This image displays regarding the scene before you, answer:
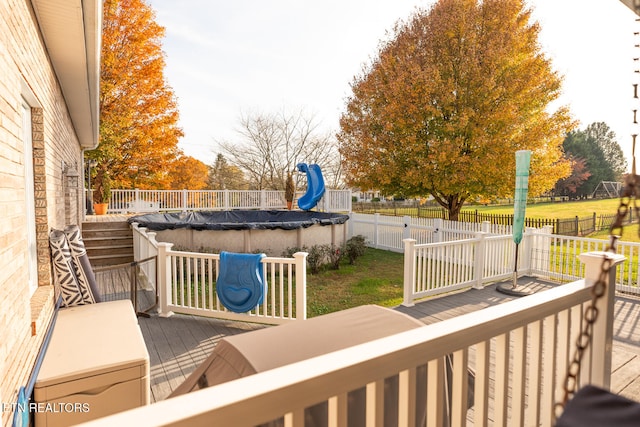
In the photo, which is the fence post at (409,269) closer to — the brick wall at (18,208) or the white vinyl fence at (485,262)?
the white vinyl fence at (485,262)

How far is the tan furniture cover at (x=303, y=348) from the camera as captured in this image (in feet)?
4.89

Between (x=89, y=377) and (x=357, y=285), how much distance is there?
618 cm

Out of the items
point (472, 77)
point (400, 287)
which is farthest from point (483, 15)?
point (400, 287)

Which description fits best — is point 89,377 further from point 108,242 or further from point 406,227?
point 406,227

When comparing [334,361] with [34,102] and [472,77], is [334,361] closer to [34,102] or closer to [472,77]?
[34,102]

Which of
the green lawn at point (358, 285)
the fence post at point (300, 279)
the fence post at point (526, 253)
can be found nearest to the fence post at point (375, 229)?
the green lawn at point (358, 285)

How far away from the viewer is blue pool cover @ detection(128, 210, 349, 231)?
364 inches

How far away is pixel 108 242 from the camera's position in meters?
10.4

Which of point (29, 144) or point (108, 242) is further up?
point (29, 144)

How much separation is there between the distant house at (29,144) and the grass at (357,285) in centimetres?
396

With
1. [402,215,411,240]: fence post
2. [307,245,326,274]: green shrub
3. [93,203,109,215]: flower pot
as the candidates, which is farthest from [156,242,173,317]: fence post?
[93,203,109,215]: flower pot

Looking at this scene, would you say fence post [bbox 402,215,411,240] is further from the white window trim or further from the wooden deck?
the white window trim

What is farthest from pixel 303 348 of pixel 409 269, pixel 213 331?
pixel 409 269

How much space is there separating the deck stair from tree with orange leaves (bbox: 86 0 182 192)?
4.35 meters
